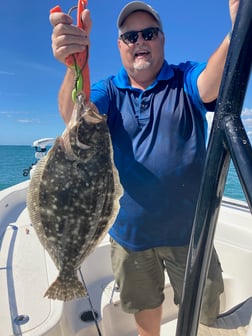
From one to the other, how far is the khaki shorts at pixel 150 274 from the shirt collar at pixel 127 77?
117 centimetres

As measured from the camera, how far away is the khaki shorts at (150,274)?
2.12m

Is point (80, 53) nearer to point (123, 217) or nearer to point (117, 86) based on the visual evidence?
point (117, 86)

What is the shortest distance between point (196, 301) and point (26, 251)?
2273 millimetres

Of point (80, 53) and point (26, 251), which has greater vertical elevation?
point (80, 53)

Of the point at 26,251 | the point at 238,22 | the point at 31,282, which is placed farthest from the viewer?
the point at 26,251

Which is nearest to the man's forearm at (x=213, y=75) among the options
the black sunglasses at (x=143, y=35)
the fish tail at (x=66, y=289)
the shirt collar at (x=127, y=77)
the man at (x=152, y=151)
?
the man at (x=152, y=151)

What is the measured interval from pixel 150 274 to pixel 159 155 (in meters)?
0.92

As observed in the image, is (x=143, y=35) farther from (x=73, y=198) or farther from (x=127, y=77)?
(x=73, y=198)

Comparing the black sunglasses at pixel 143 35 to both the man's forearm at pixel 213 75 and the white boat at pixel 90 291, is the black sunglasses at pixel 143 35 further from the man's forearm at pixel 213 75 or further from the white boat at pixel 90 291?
the white boat at pixel 90 291

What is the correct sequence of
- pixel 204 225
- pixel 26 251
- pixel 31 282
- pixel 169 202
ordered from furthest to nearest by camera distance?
pixel 26 251 < pixel 31 282 < pixel 169 202 < pixel 204 225

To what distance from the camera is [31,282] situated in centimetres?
239

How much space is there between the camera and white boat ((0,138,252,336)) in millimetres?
2062

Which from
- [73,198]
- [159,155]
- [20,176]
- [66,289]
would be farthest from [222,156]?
[20,176]

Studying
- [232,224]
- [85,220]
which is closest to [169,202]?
[85,220]
